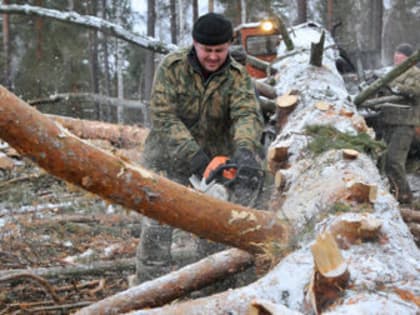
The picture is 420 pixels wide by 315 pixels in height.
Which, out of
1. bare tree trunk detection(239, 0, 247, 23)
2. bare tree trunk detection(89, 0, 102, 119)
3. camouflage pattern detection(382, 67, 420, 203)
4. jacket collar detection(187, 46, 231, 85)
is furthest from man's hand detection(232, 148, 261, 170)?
bare tree trunk detection(89, 0, 102, 119)

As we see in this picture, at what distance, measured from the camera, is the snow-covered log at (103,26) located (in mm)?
6129

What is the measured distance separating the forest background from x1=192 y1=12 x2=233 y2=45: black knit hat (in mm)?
6493

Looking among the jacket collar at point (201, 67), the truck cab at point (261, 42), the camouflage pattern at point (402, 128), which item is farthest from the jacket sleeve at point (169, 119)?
the truck cab at point (261, 42)

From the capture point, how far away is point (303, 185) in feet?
10.4

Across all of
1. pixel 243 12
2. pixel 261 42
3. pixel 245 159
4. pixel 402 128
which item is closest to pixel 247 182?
pixel 245 159

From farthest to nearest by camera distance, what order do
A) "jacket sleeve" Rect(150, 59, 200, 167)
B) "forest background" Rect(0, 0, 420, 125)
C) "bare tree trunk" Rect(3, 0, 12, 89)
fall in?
"forest background" Rect(0, 0, 420, 125), "bare tree trunk" Rect(3, 0, 12, 89), "jacket sleeve" Rect(150, 59, 200, 167)

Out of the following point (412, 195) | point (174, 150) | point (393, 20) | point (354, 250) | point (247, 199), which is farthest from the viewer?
point (393, 20)

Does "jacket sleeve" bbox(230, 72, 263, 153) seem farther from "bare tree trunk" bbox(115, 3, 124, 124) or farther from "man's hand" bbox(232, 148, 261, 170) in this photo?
"bare tree trunk" bbox(115, 3, 124, 124)

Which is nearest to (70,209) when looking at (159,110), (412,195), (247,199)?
(159,110)

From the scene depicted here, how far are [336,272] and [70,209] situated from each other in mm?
4705

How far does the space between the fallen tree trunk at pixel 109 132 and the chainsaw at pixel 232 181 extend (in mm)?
4830

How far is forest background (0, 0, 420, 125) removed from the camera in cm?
1761

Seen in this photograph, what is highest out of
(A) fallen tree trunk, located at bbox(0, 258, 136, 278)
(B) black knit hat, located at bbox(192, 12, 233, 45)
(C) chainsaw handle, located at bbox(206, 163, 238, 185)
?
(B) black knit hat, located at bbox(192, 12, 233, 45)

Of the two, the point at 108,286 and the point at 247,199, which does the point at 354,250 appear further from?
the point at 108,286
